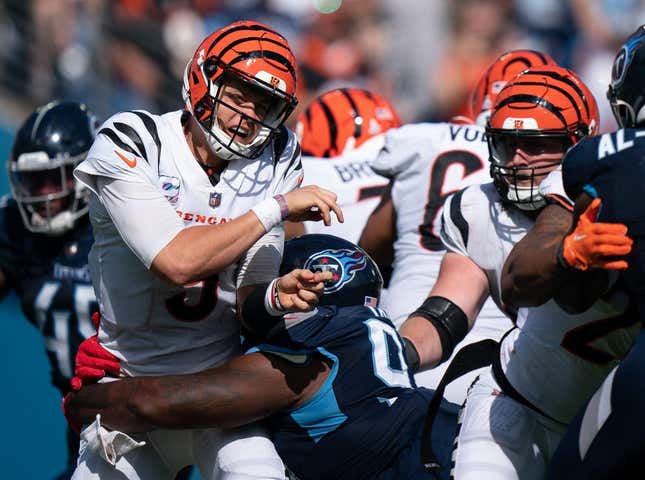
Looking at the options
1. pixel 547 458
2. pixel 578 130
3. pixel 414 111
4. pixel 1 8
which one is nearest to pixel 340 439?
pixel 547 458

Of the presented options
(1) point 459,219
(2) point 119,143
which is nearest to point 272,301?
(2) point 119,143

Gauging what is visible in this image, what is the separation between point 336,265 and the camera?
9.63 ft

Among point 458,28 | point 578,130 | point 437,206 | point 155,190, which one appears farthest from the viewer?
point 458,28

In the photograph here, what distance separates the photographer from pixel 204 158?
2916 millimetres

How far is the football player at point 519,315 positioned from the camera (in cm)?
266

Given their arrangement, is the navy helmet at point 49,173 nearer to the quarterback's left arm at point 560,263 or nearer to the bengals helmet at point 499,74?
the bengals helmet at point 499,74

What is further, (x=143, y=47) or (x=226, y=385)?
(x=143, y=47)

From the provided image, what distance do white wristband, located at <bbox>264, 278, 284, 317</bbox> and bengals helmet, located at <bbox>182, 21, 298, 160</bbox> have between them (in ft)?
1.33

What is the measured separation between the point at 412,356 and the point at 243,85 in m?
0.91

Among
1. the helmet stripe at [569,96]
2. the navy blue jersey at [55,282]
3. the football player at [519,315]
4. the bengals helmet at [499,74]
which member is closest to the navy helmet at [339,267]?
the football player at [519,315]

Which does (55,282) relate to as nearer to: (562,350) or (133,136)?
(133,136)

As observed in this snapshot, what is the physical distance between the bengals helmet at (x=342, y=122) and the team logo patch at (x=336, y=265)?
6.01ft

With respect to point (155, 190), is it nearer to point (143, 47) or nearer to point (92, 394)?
point (92, 394)

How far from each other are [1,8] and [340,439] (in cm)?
579
